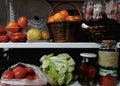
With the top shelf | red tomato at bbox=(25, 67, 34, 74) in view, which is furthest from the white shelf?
red tomato at bbox=(25, 67, 34, 74)

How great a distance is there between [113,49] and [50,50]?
0.48 m

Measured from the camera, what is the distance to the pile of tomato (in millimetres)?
1021

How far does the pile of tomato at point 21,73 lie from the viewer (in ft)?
3.35

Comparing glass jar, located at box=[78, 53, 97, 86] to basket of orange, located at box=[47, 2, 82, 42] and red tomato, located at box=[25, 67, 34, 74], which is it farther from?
red tomato, located at box=[25, 67, 34, 74]

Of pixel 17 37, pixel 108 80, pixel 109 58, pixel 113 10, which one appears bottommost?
pixel 108 80

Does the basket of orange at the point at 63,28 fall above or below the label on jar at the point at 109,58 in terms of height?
above

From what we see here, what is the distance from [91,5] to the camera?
114cm

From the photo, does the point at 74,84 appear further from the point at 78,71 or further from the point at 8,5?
the point at 8,5

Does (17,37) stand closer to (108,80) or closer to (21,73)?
(21,73)

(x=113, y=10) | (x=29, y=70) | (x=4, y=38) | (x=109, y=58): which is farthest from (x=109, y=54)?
(x=4, y=38)

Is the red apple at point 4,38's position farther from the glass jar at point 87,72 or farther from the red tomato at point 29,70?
the glass jar at point 87,72

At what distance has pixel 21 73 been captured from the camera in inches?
40.3

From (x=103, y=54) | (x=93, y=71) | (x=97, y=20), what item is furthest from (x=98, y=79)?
(x=97, y=20)


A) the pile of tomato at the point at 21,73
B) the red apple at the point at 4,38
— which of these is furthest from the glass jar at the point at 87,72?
the red apple at the point at 4,38
